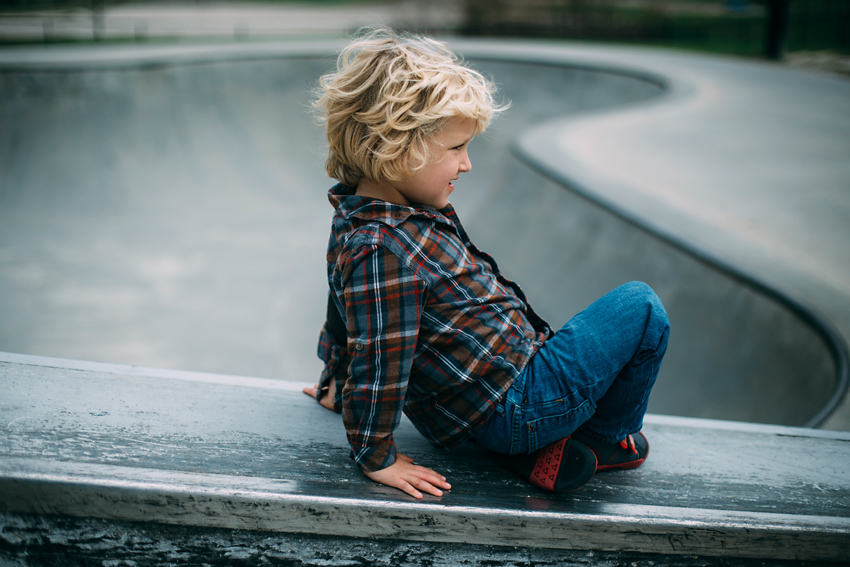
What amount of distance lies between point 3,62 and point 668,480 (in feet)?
39.6

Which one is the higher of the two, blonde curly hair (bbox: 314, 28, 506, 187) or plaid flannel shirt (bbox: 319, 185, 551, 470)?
blonde curly hair (bbox: 314, 28, 506, 187)

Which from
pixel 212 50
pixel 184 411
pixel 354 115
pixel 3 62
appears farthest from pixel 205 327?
pixel 212 50

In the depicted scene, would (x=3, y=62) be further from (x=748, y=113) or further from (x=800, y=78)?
(x=800, y=78)

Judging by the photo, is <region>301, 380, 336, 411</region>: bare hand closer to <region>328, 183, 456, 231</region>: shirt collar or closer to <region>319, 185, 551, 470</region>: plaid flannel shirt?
<region>319, 185, 551, 470</region>: plaid flannel shirt

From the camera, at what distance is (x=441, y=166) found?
1418 millimetres

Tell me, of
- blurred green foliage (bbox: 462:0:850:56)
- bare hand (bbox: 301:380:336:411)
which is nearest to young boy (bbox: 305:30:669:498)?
bare hand (bbox: 301:380:336:411)

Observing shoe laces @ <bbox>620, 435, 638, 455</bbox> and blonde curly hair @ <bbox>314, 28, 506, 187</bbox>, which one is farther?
shoe laces @ <bbox>620, 435, 638, 455</bbox>

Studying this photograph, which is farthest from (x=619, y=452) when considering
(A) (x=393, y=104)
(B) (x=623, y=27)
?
(B) (x=623, y=27)

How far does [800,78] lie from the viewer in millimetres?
11789

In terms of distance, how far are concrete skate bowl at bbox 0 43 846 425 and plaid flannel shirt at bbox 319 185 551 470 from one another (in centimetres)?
77

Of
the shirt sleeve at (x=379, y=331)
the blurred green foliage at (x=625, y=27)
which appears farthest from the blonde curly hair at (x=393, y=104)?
the blurred green foliage at (x=625, y=27)

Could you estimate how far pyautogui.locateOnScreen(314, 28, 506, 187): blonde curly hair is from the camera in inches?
52.9

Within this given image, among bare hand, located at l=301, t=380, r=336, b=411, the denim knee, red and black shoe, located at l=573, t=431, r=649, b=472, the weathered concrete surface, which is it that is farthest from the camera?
bare hand, located at l=301, t=380, r=336, b=411

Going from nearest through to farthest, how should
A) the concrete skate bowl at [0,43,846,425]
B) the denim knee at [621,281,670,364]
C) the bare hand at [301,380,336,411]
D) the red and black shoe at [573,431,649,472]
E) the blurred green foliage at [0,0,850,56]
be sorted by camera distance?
the denim knee at [621,281,670,364]
the red and black shoe at [573,431,649,472]
the bare hand at [301,380,336,411]
the concrete skate bowl at [0,43,846,425]
the blurred green foliage at [0,0,850,56]
